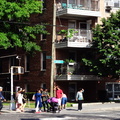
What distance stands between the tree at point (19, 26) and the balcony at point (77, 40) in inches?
66.6

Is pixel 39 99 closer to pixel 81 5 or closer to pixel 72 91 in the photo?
pixel 72 91

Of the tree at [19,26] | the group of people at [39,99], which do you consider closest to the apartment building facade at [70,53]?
the tree at [19,26]

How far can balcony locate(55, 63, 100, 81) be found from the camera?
37.1m

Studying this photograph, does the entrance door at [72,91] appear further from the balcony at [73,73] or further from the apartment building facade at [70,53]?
the balcony at [73,73]

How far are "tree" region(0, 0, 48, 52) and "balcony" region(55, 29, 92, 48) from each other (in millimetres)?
1692

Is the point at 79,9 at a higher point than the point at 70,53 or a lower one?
higher

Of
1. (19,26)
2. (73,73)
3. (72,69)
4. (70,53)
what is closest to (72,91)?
(73,73)

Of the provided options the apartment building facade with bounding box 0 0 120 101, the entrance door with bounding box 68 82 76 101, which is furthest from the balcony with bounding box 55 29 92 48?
the entrance door with bounding box 68 82 76 101

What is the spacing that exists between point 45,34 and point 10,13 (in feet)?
19.1

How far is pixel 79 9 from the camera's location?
123ft

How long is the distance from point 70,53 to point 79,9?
4750 millimetres

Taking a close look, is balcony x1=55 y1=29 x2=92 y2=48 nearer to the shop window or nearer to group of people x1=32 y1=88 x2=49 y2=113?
the shop window

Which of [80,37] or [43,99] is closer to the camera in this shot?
[43,99]

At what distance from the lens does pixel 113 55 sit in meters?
34.5
